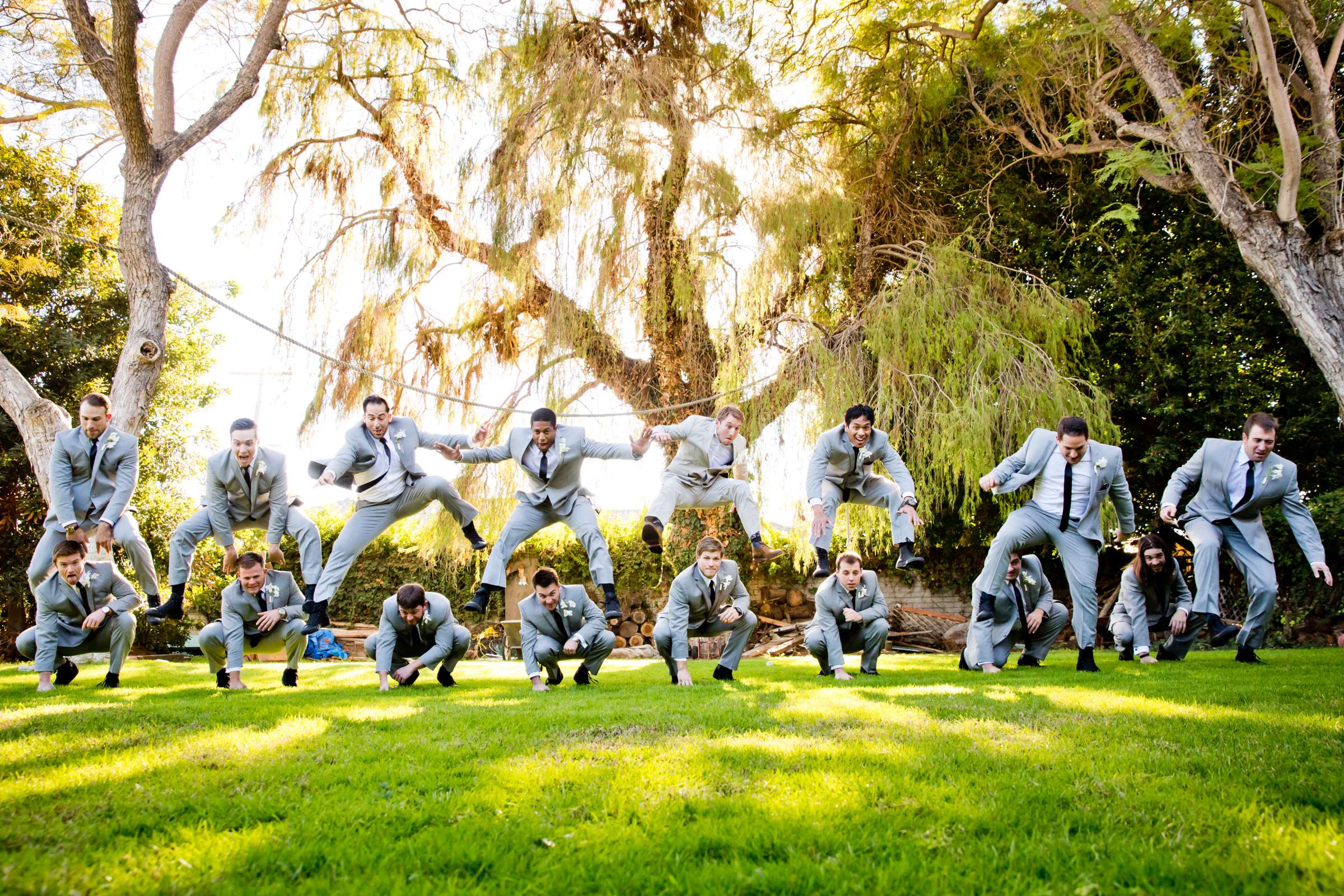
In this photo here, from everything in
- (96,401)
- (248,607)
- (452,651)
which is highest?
(96,401)

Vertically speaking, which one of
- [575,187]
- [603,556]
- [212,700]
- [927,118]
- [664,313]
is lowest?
[212,700]

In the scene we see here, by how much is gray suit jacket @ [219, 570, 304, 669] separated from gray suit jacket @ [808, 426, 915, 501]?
4581 mm

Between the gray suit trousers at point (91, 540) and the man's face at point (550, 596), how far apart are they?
11.3ft

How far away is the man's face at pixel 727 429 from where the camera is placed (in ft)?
26.0

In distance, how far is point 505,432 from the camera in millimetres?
11977

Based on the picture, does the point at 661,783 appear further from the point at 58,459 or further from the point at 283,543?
the point at 283,543

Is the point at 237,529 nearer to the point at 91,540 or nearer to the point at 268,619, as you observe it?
the point at 268,619

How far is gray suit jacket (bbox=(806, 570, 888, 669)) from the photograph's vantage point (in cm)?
750

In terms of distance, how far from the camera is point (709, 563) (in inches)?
293

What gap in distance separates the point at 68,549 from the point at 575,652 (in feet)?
13.6

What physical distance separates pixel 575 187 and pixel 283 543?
921 centimetres

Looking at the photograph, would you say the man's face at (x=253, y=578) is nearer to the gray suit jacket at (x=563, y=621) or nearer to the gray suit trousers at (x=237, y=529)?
the gray suit trousers at (x=237, y=529)

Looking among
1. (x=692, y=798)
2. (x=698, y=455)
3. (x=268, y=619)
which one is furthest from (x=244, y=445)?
(x=692, y=798)

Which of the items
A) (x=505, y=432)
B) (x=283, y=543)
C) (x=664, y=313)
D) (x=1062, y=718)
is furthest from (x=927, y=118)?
(x=283, y=543)
